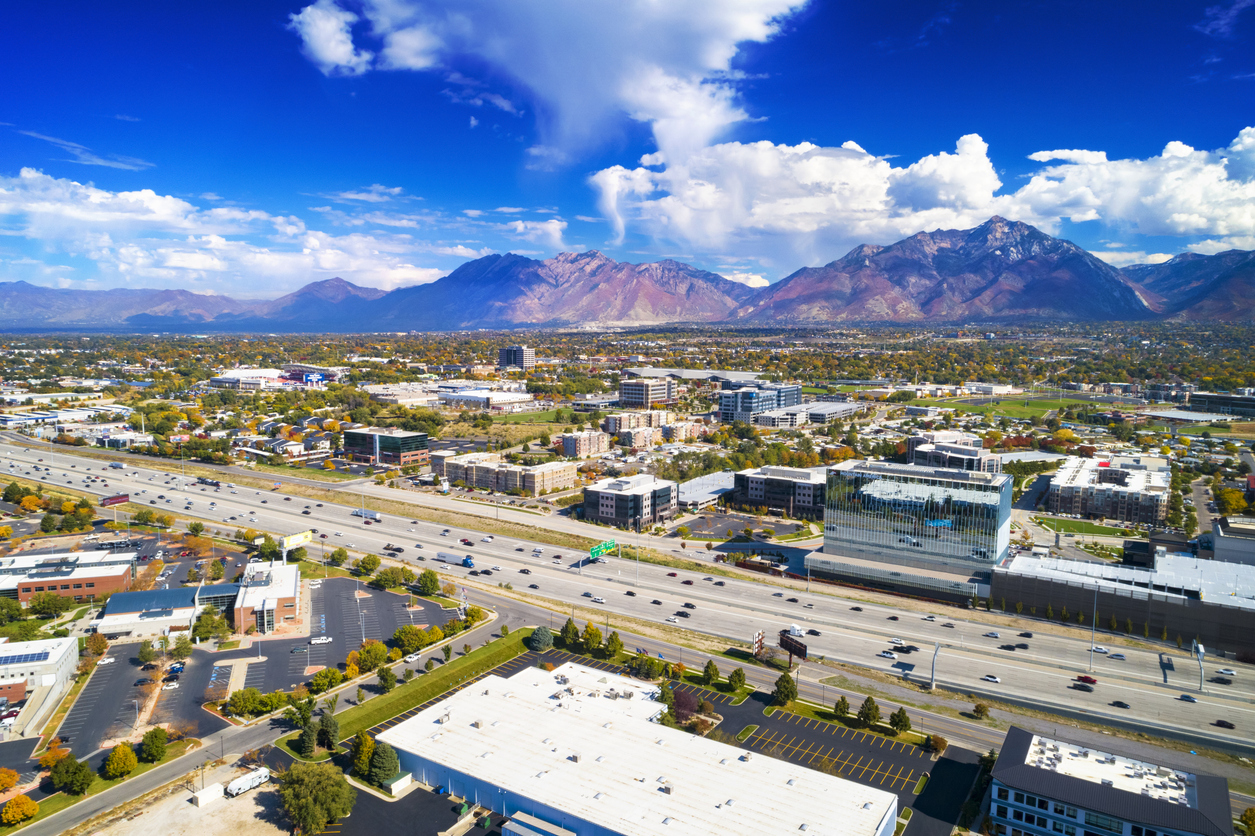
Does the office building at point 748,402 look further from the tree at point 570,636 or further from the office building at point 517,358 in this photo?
the office building at point 517,358

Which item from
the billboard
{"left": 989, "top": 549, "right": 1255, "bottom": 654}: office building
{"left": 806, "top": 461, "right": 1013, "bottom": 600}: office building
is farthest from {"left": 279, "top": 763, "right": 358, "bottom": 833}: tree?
{"left": 989, "top": 549, "right": 1255, "bottom": 654}: office building

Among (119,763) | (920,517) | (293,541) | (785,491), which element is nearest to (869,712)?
(920,517)

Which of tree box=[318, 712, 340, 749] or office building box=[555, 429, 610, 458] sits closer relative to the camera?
tree box=[318, 712, 340, 749]

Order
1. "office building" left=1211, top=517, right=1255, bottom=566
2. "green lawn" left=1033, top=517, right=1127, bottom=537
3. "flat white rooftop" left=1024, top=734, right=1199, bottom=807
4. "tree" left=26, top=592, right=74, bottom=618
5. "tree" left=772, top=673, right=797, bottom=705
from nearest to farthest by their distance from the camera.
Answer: "flat white rooftop" left=1024, top=734, right=1199, bottom=807 → "tree" left=772, top=673, right=797, bottom=705 → "tree" left=26, top=592, right=74, bottom=618 → "office building" left=1211, top=517, right=1255, bottom=566 → "green lawn" left=1033, top=517, right=1127, bottom=537

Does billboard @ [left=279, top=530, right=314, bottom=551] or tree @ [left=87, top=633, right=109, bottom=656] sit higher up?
billboard @ [left=279, top=530, right=314, bottom=551]

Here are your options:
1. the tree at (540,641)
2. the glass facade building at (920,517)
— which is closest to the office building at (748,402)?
the glass facade building at (920,517)

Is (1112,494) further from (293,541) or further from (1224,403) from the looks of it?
(1224,403)

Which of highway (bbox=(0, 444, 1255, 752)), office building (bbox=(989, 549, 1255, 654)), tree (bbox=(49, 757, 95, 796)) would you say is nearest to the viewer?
tree (bbox=(49, 757, 95, 796))

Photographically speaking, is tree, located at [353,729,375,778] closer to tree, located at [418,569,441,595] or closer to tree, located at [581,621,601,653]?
tree, located at [581,621,601,653]

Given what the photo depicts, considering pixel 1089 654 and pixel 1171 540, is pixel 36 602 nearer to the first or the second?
pixel 1089 654
